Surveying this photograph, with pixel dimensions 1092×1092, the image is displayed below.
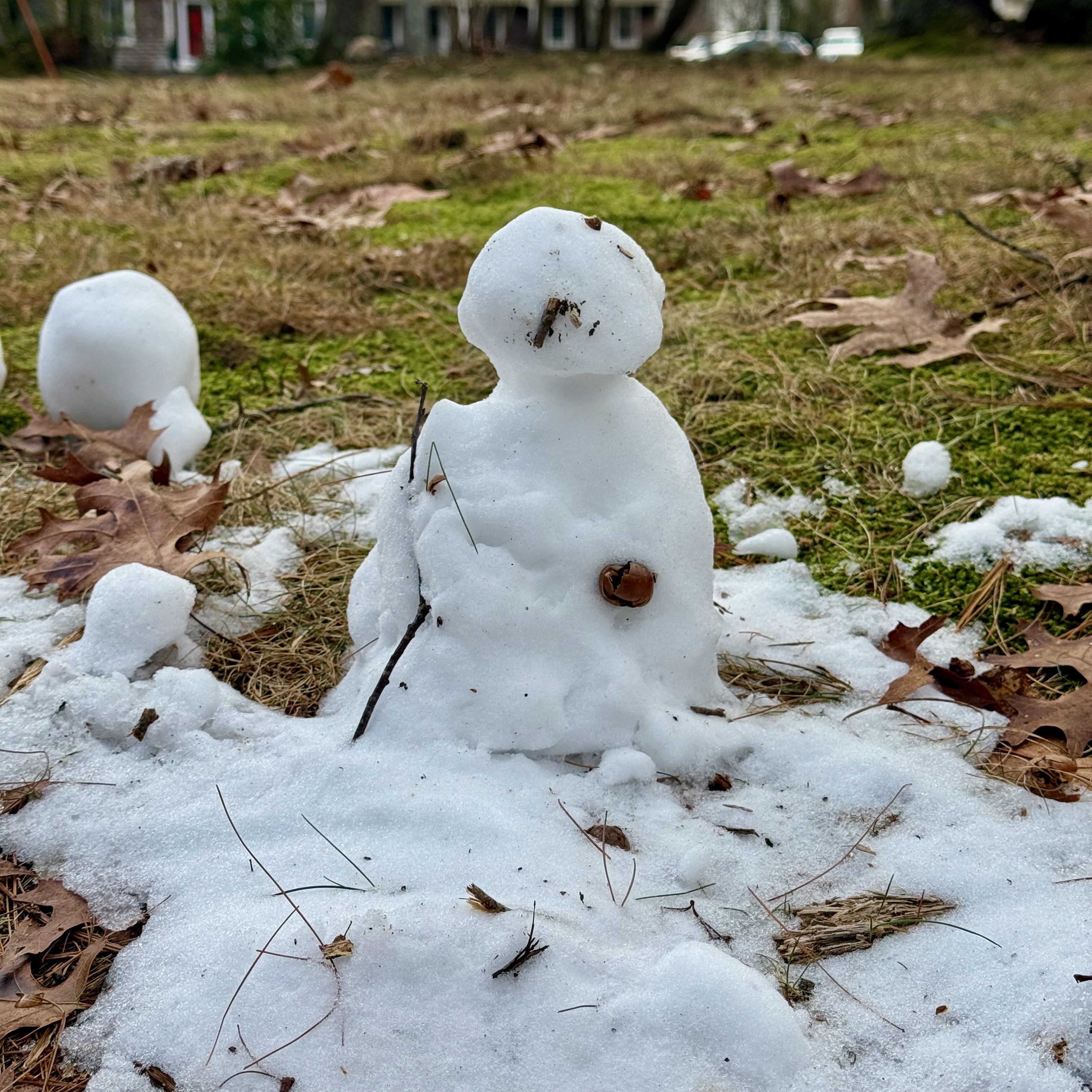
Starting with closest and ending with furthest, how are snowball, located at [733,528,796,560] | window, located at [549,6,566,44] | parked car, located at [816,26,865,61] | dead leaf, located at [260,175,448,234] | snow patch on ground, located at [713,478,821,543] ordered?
snowball, located at [733,528,796,560] < snow patch on ground, located at [713,478,821,543] < dead leaf, located at [260,175,448,234] < parked car, located at [816,26,865,61] < window, located at [549,6,566,44]

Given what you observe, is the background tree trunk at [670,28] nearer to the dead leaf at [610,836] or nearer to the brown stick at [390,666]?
the brown stick at [390,666]

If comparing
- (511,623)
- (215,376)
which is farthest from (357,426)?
(511,623)

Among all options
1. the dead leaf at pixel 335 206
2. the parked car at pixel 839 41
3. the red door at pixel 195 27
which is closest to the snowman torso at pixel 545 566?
the dead leaf at pixel 335 206

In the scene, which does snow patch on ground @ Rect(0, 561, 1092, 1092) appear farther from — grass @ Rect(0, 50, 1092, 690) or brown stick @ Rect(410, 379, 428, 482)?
brown stick @ Rect(410, 379, 428, 482)

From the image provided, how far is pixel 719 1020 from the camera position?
119 cm

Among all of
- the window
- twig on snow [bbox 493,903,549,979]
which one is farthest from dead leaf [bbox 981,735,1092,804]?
the window

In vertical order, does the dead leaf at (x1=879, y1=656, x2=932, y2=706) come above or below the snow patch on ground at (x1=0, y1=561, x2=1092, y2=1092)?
above

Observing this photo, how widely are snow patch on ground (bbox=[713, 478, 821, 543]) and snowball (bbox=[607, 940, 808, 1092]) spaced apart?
131cm

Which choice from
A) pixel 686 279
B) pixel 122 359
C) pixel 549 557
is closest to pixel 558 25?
pixel 686 279

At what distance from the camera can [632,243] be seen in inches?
62.4

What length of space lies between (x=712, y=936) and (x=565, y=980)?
23cm

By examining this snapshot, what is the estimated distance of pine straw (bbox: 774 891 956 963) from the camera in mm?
1322

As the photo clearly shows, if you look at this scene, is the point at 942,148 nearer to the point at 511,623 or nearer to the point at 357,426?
the point at 357,426

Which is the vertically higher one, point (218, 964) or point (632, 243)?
point (632, 243)
